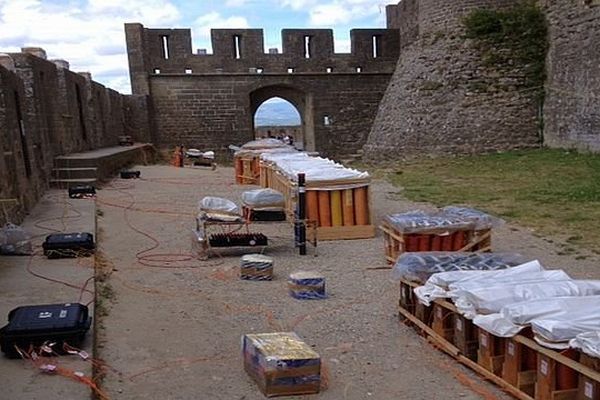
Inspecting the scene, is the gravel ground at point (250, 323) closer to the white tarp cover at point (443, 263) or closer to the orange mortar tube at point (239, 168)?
the white tarp cover at point (443, 263)

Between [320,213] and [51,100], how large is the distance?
7427 mm

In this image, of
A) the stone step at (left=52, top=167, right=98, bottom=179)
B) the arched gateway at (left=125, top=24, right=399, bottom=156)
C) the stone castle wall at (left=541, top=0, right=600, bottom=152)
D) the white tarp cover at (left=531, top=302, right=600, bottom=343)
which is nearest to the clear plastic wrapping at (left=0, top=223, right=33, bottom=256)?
the white tarp cover at (left=531, top=302, right=600, bottom=343)

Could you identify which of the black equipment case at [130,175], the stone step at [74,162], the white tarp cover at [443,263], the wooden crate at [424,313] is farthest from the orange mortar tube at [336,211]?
the black equipment case at [130,175]

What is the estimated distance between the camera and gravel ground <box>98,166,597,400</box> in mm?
Answer: 3488

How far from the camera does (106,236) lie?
7.77 m

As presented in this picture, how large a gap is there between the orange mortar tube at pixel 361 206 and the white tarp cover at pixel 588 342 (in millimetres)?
5066

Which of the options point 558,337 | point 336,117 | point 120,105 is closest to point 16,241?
point 558,337

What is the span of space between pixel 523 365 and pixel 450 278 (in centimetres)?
83

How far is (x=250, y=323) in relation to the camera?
4.58 m

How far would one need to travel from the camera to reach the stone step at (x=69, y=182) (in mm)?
11510

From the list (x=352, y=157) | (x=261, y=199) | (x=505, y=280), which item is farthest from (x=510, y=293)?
(x=352, y=157)

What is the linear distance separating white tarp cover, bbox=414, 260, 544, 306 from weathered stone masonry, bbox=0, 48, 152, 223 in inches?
199

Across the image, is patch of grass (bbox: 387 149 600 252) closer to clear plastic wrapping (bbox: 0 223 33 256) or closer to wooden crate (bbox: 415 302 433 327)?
wooden crate (bbox: 415 302 433 327)

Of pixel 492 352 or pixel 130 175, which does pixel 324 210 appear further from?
pixel 130 175
